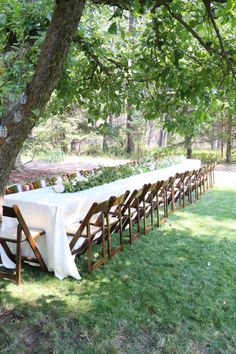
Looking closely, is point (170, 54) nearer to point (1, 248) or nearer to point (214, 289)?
point (214, 289)

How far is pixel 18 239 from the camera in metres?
3.62

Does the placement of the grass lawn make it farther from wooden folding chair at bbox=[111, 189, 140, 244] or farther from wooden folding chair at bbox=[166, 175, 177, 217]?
wooden folding chair at bbox=[166, 175, 177, 217]

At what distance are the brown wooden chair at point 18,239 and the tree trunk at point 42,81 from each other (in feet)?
4.62

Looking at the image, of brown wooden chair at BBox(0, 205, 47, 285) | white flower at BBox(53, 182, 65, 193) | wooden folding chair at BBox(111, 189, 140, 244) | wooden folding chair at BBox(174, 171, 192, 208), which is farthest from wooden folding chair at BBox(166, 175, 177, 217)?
brown wooden chair at BBox(0, 205, 47, 285)

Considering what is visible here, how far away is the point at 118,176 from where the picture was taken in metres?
6.65

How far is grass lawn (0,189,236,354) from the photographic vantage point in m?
2.78

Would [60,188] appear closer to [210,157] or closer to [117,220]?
[117,220]

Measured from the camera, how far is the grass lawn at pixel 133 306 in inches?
109

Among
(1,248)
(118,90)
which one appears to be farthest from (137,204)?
(1,248)

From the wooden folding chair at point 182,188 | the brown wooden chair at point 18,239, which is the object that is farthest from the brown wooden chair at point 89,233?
the wooden folding chair at point 182,188

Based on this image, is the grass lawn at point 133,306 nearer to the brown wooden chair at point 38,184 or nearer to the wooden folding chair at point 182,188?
the brown wooden chair at point 38,184

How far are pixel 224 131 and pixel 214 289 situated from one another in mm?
17017

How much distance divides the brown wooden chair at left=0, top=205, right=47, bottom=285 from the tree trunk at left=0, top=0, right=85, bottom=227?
141 cm

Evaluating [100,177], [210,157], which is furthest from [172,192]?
[210,157]
